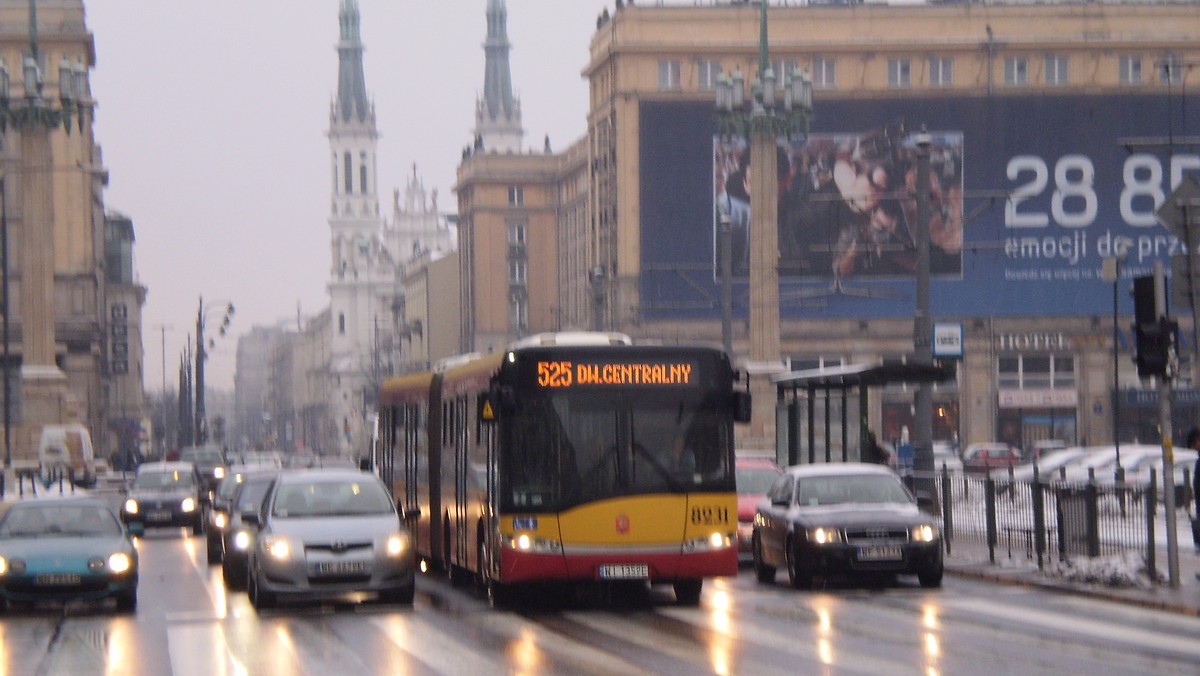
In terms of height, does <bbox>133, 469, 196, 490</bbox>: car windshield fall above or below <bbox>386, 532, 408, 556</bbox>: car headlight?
below

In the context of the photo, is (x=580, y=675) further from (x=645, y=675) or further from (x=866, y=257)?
(x=866, y=257)

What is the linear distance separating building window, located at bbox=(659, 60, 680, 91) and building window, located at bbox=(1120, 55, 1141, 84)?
22148 mm

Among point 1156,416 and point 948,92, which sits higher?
point 948,92

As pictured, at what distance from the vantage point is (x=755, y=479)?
101ft

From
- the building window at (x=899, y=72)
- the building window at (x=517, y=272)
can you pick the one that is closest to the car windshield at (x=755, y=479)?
the building window at (x=899, y=72)

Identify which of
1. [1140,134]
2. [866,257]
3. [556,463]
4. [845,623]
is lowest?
[845,623]

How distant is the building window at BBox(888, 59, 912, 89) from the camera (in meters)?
101

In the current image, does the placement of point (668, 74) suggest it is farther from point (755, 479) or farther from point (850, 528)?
point (850, 528)

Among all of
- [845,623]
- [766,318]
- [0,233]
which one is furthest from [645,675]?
[0,233]

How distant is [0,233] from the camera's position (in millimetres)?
72812

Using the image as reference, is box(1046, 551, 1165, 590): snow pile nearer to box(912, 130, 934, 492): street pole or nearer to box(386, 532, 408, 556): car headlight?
box(386, 532, 408, 556): car headlight

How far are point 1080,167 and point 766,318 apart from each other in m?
33.5

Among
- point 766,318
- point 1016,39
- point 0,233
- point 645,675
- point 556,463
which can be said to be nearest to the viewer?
point 645,675

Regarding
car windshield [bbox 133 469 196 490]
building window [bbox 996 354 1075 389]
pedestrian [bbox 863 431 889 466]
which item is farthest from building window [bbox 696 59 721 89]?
pedestrian [bbox 863 431 889 466]
